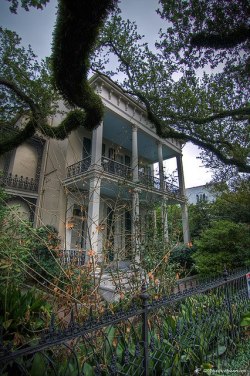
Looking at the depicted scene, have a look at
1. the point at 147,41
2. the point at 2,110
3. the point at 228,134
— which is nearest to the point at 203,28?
the point at 147,41

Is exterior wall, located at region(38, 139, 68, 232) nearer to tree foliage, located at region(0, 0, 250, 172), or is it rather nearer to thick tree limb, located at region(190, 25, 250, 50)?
tree foliage, located at region(0, 0, 250, 172)

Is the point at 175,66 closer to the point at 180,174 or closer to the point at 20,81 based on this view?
the point at 20,81

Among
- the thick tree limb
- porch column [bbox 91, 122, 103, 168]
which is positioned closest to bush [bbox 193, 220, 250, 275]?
porch column [bbox 91, 122, 103, 168]

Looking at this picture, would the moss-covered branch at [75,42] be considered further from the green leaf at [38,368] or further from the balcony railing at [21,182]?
the balcony railing at [21,182]

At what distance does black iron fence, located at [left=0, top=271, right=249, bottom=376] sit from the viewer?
1.64 m

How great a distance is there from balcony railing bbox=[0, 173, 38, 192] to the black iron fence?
379 inches

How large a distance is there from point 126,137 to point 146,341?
10.8 meters

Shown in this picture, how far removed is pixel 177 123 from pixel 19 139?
22.9 ft

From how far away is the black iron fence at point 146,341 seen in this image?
1.64 m

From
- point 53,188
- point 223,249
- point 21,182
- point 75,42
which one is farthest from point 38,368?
point 21,182

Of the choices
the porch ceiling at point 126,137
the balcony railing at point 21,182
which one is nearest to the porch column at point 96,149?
the porch ceiling at point 126,137

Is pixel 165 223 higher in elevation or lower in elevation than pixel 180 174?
lower

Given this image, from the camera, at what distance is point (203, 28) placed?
19.4ft

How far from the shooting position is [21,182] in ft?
37.1
